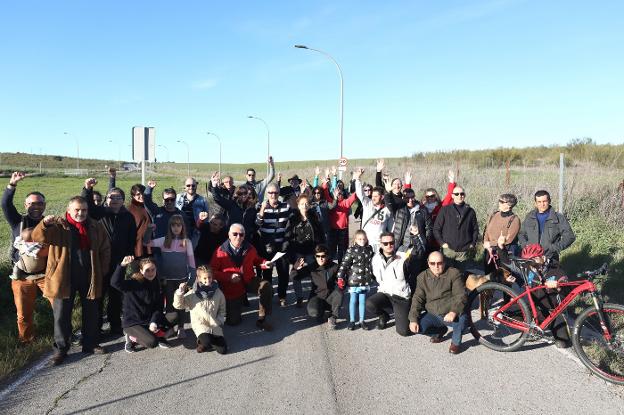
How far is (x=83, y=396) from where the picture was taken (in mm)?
4180

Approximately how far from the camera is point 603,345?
4781 mm

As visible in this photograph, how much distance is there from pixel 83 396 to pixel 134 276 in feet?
5.46

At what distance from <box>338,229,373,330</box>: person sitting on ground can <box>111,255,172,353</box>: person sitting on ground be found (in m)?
2.32

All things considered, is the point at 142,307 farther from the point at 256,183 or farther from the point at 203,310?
the point at 256,183

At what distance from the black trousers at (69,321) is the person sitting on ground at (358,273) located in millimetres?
3046

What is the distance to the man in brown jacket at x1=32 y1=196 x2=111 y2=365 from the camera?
199 inches

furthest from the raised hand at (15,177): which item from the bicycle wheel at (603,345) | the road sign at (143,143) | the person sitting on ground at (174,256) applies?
the bicycle wheel at (603,345)

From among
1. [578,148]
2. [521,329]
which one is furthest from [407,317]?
[578,148]

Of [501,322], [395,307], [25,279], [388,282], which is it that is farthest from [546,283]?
[25,279]

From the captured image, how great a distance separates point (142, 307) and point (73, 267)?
34.7 inches

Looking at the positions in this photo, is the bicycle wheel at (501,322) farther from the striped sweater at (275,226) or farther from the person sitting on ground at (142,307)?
the person sitting on ground at (142,307)

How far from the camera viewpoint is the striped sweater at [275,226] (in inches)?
287

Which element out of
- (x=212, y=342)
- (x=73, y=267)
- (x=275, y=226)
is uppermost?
(x=275, y=226)

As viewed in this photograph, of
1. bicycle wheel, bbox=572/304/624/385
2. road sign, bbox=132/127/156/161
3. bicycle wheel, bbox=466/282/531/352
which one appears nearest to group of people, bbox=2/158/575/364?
bicycle wheel, bbox=466/282/531/352
